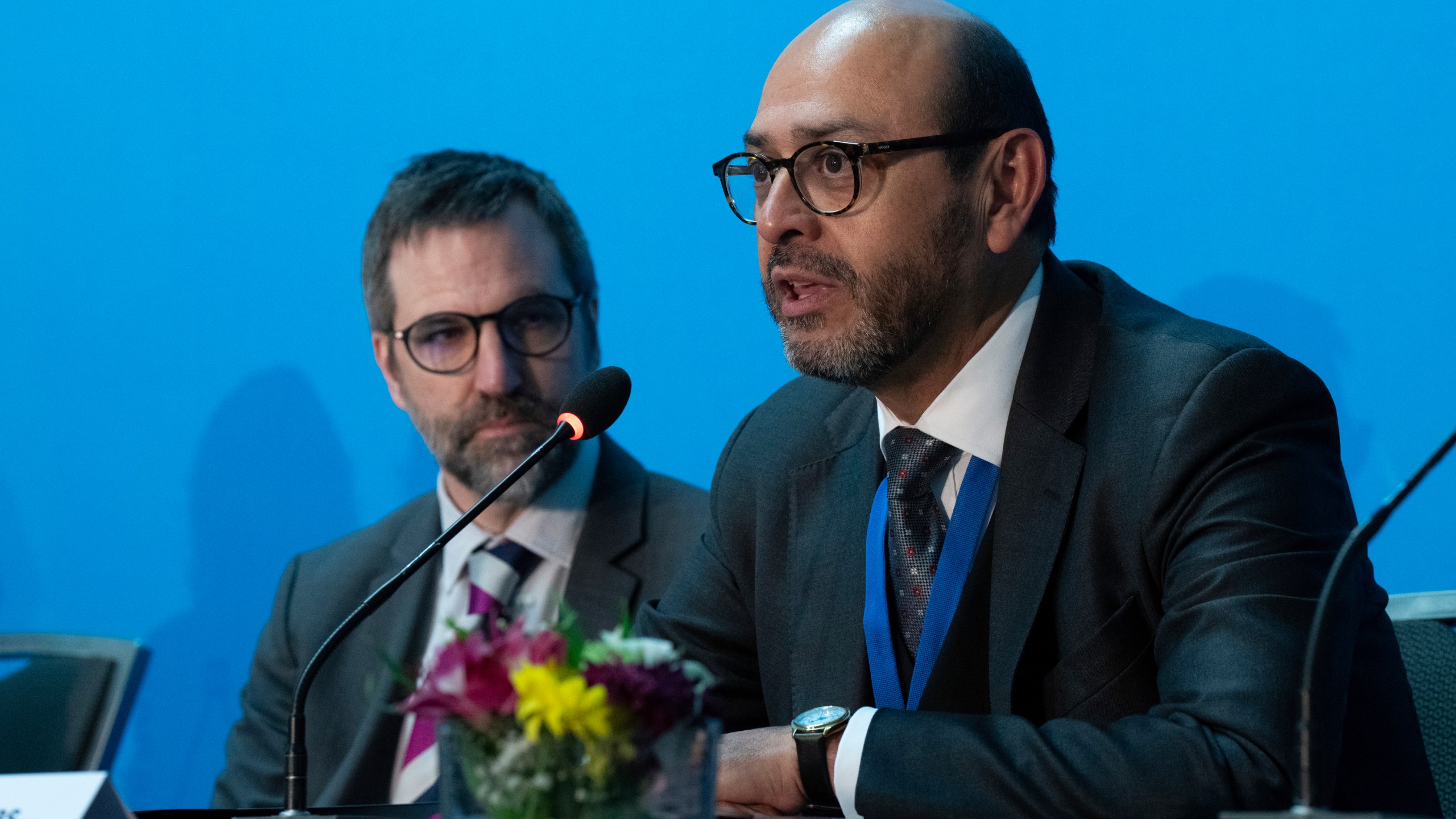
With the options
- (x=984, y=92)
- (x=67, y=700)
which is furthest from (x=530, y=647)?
(x=67, y=700)

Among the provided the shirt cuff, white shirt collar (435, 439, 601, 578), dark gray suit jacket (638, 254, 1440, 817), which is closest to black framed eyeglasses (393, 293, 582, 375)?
white shirt collar (435, 439, 601, 578)

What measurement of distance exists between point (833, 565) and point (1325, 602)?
976 millimetres

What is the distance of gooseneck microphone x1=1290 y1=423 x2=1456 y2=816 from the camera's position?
3.38 feet

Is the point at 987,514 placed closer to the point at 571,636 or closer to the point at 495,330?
the point at 571,636

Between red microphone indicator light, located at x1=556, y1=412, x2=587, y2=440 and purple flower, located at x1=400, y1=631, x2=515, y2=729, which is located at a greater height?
red microphone indicator light, located at x1=556, y1=412, x2=587, y2=440

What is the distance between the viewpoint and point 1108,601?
1.74m

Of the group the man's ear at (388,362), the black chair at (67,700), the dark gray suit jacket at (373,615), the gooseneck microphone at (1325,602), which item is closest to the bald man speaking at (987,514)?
the gooseneck microphone at (1325,602)

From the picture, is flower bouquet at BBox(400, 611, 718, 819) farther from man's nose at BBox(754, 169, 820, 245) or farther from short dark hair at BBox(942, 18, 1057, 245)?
short dark hair at BBox(942, 18, 1057, 245)

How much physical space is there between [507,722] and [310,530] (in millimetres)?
2646

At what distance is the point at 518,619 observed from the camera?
101 centimetres

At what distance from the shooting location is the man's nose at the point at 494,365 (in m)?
2.71

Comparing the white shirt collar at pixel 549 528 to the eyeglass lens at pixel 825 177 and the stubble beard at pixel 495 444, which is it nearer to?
the stubble beard at pixel 495 444

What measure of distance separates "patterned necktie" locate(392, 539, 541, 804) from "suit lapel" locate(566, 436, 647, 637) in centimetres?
13

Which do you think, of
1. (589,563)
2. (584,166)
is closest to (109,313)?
(584,166)
